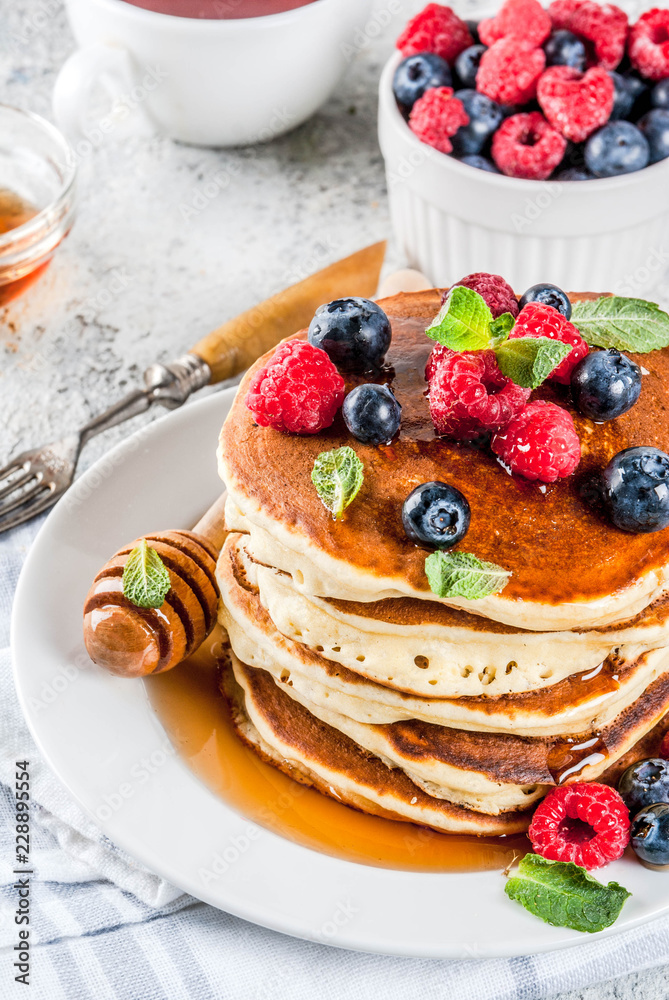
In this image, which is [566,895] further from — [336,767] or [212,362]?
[212,362]

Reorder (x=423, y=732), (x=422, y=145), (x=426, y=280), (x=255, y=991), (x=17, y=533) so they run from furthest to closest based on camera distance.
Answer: (x=426, y=280), (x=422, y=145), (x=17, y=533), (x=423, y=732), (x=255, y=991)

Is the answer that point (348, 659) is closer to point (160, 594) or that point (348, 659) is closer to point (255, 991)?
point (160, 594)

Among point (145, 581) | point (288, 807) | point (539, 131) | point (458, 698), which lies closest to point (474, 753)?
point (458, 698)

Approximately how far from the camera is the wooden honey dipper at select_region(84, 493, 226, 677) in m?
1.91

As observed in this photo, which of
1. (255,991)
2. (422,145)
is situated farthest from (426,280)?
(255,991)

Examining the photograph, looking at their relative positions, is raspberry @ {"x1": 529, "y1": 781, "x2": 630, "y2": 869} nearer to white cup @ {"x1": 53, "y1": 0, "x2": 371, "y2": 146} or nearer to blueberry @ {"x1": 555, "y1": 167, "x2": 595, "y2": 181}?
blueberry @ {"x1": 555, "y1": 167, "x2": 595, "y2": 181}

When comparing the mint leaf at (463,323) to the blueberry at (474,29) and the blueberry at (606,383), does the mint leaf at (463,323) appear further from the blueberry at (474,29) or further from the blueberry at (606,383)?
the blueberry at (474,29)

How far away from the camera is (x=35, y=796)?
6.61ft

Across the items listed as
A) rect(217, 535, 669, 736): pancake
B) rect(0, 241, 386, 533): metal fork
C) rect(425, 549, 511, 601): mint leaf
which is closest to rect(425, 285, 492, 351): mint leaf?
rect(425, 549, 511, 601): mint leaf

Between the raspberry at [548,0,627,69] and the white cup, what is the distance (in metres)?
0.71

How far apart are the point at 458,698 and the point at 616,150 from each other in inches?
59.3

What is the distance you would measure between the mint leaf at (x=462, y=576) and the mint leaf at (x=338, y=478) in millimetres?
174

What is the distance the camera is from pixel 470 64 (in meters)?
2.71

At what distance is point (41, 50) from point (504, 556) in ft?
10.3
